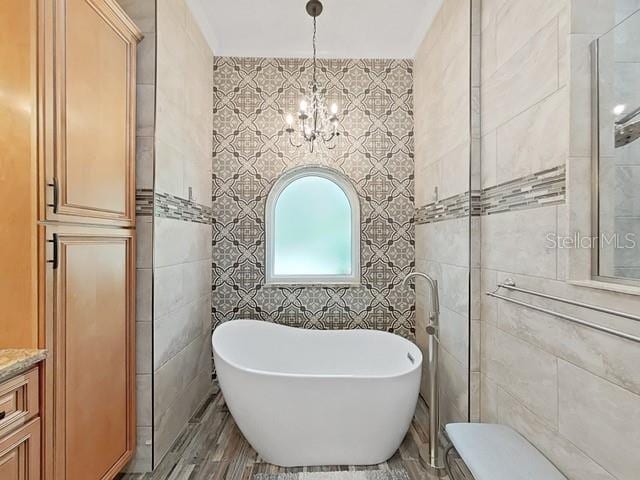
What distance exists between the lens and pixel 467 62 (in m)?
2.18

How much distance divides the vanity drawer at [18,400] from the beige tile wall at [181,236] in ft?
2.50

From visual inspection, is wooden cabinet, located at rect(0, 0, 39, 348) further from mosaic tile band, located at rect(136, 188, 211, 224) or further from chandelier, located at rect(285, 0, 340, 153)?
chandelier, located at rect(285, 0, 340, 153)

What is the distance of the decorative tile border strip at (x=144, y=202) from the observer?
6.65ft

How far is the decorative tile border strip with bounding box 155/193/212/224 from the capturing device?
214 cm

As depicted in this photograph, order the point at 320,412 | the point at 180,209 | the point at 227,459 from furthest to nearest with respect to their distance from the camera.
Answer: the point at 180,209 < the point at 227,459 < the point at 320,412

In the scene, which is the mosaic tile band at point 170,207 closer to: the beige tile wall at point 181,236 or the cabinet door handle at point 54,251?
the beige tile wall at point 181,236

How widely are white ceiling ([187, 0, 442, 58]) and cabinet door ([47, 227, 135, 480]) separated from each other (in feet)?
5.84

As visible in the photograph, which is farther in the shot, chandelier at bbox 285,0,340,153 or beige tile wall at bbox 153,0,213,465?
chandelier at bbox 285,0,340,153

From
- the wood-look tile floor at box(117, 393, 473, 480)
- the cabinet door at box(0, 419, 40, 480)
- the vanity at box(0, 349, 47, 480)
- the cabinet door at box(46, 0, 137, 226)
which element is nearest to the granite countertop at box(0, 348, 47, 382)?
the vanity at box(0, 349, 47, 480)

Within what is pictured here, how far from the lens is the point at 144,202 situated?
203 cm

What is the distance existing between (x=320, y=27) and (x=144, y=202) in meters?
1.86

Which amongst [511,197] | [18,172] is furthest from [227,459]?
[511,197]

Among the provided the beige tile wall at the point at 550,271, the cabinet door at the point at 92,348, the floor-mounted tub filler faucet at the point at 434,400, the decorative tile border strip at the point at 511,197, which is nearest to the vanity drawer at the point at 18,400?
the cabinet door at the point at 92,348

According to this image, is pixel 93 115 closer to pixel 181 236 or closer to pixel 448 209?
pixel 181 236
